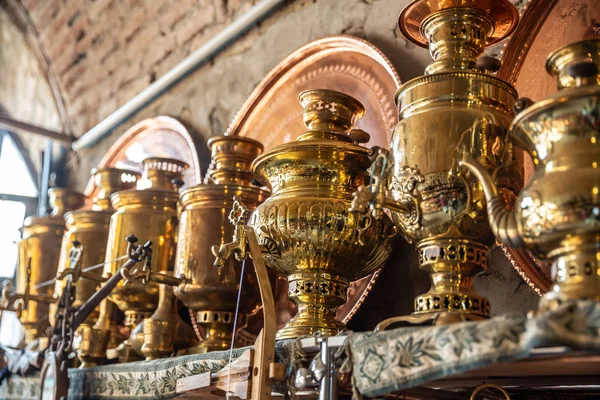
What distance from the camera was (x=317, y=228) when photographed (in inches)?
61.1

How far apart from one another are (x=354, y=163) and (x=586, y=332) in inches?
31.7

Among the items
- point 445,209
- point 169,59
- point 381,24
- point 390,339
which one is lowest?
point 390,339

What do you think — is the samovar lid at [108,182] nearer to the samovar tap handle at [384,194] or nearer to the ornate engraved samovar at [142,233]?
the ornate engraved samovar at [142,233]

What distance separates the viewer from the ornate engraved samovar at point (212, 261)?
1.97 m

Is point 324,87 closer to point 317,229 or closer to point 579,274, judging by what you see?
point 317,229

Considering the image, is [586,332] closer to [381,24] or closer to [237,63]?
[381,24]

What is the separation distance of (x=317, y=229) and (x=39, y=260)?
5.58 ft

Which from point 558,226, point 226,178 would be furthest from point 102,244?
point 558,226

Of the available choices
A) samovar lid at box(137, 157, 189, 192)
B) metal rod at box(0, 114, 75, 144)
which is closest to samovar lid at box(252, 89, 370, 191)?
samovar lid at box(137, 157, 189, 192)

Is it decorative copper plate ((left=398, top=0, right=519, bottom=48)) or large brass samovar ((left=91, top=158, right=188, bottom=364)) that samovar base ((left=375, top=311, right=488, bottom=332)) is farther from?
large brass samovar ((left=91, top=158, right=188, bottom=364))

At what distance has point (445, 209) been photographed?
4.42 feet

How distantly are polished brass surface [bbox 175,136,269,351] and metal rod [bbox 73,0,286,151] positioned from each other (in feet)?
2.47

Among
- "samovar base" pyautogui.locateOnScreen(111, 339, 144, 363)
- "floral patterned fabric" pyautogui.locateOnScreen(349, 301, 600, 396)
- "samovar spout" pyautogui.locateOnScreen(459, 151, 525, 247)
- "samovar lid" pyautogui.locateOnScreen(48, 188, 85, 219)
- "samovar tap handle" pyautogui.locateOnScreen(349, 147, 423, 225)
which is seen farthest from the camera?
"samovar lid" pyautogui.locateOnScreen(48, 188, 85, 219)

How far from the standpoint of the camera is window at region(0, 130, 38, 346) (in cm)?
425
